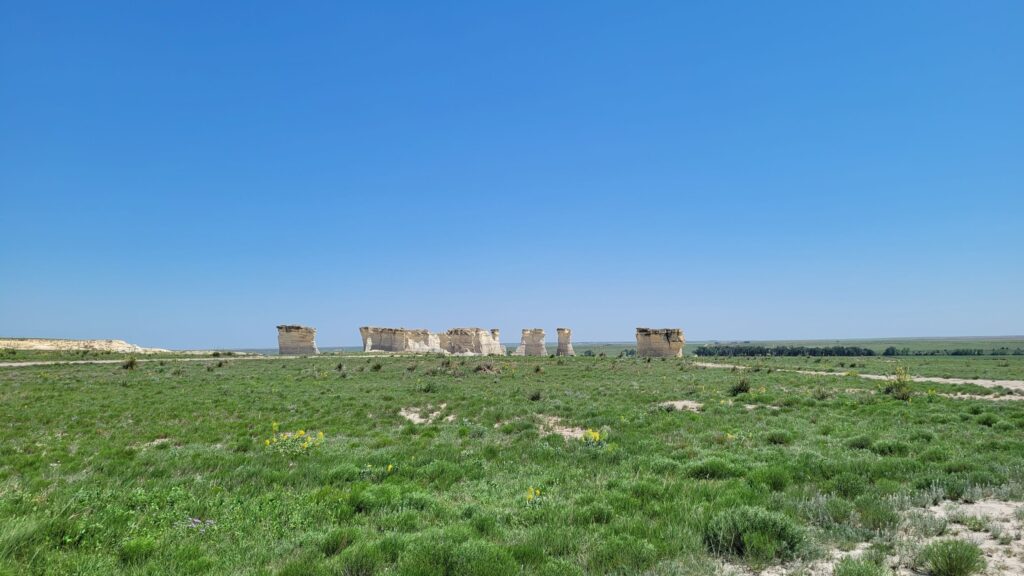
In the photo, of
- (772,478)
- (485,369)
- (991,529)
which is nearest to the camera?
(991,529)

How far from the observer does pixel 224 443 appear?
1130 centimetres

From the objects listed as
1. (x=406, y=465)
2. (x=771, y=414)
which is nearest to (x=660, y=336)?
(x=771, y=414)

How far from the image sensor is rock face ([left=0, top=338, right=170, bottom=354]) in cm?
5583

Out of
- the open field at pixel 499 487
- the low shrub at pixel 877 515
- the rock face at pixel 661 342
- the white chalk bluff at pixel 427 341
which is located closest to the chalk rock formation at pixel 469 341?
the white chalk bluff at pixel 427 341

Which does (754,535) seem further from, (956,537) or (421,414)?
(421,414)

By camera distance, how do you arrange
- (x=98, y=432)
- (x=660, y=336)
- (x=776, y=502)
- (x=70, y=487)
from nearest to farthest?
(x=776, y=502) → (x=70, y=487) → (x=98, y=432) → (x=660, y=336)

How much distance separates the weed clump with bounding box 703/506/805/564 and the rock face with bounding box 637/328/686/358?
5789 cm

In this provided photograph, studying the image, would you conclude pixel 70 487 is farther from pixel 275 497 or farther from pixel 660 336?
pixel 660 336

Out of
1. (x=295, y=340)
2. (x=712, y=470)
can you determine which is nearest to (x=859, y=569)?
(x=712, y=470)

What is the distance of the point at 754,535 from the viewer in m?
4.85

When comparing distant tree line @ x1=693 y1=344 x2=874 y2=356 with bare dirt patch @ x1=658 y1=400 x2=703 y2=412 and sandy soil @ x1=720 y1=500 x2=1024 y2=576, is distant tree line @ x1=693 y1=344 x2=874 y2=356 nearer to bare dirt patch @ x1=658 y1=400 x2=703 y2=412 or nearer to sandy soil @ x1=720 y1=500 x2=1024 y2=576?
bare dirt patch @ x1=658 y1=400 x2=703 y2=412

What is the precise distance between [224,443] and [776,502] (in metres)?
12.3

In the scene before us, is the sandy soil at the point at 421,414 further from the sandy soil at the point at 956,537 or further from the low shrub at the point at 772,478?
the sandy soil at the point at 956,537

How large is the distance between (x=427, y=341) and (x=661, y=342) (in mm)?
42071
